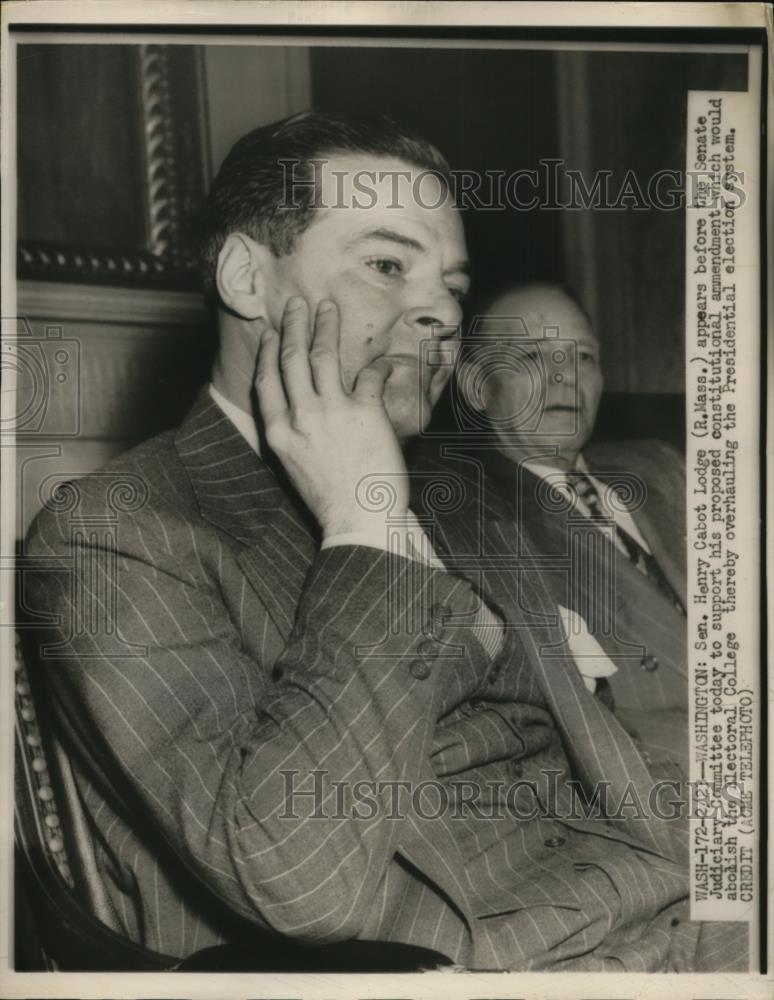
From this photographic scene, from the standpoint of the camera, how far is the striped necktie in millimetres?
1533

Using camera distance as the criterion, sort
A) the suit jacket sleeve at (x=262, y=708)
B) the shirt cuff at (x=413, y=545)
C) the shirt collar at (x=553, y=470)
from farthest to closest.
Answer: the shirt collar at (x=553, y=470), the shirt cuff at (x=413, y=545), the suit jacket sleeve at (x=262, y=708)

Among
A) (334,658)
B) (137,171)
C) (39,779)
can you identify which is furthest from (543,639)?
(137,171)

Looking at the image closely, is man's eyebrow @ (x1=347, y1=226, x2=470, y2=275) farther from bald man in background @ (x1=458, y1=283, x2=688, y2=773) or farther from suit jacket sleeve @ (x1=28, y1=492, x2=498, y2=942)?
suit jacket sleeve @ (x1=28, y1=492, x2=498, y2=942)

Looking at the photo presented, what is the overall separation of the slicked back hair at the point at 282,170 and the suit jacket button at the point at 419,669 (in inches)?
22.6

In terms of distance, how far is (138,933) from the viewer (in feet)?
4.58

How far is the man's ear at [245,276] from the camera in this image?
1.47 m

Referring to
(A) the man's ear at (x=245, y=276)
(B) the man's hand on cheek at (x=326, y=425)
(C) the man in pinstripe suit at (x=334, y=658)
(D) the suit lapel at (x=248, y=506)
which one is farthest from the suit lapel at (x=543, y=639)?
(A) the man's ear at (x=245, y=276)

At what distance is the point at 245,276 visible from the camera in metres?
1.47

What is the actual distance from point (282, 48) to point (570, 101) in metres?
0.41

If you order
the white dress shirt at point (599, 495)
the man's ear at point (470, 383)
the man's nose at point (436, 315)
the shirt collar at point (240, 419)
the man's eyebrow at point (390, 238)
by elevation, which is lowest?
the white dress shirt at point (599, 495)

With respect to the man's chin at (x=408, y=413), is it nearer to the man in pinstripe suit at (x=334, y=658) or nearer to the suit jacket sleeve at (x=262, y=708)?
the man in pinstripe suit at (x=334, y=658)

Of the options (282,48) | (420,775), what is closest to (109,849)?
(420,775)

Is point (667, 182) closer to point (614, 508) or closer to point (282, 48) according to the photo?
point (614, 508)

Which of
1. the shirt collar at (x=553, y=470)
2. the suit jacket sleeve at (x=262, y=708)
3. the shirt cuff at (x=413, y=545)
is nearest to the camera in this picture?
the suit jacket sleeve at (x=262, y=708)
